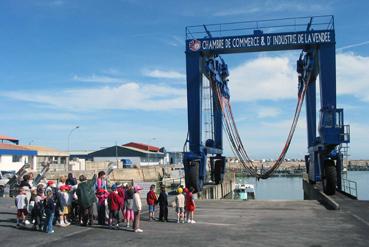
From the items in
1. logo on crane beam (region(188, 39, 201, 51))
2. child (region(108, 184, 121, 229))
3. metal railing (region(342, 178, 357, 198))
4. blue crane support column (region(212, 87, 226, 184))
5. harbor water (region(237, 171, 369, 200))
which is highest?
logo on crane beam (region(188, 39, 201, 51))

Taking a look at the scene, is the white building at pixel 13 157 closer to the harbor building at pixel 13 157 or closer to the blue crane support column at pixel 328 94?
the harbor building at pixel 13 157

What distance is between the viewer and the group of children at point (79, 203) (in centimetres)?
1414

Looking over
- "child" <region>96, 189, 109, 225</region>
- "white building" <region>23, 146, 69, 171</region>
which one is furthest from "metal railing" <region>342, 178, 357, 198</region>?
"white building" <region>23, 146, 69, 171</region>

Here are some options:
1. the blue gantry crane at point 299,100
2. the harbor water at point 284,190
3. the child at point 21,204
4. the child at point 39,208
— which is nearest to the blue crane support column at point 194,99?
the blue gantry crane at point 299,100

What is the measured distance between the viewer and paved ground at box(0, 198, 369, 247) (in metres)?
12.0

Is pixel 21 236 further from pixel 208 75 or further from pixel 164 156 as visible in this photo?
pixel 164 156

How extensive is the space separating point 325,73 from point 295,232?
634 inches

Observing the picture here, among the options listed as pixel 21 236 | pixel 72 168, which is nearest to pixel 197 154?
pixel 21 236

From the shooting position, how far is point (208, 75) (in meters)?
31.8

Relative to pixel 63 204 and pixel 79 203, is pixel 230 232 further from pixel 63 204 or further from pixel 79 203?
pixel 63 204

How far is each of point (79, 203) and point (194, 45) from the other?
54.9ft

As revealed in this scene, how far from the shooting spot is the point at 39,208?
46.9ft

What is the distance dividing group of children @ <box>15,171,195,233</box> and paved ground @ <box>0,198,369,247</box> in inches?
20.9

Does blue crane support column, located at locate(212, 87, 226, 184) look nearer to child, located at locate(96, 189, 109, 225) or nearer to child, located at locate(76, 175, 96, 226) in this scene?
child, located at locate(96, 189, 109, 225)
